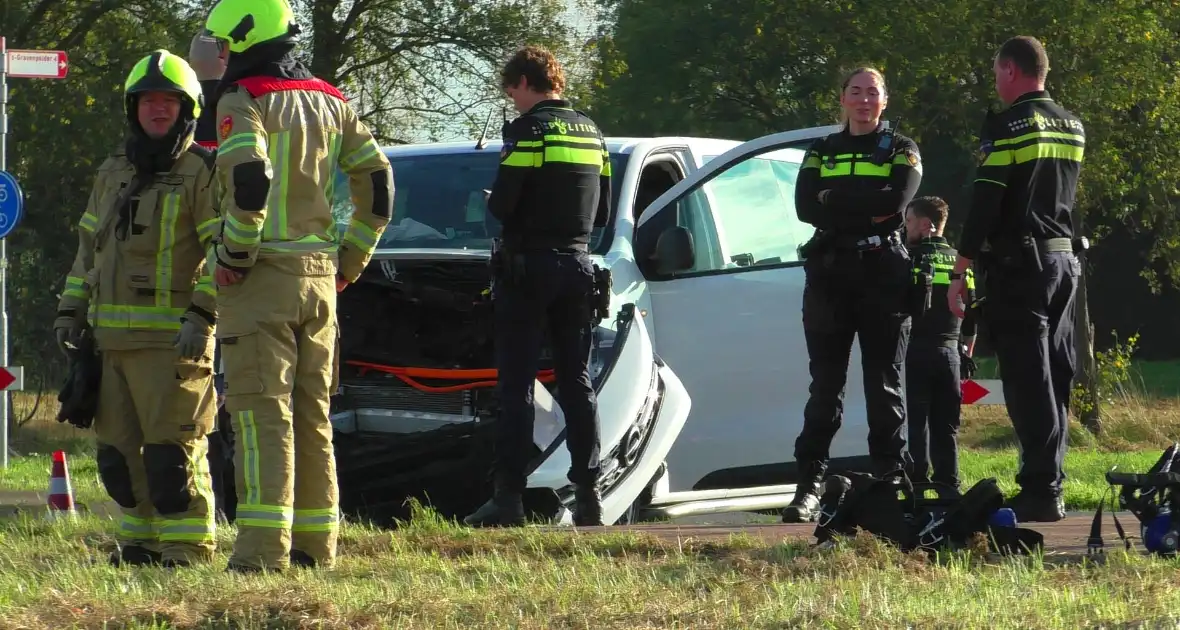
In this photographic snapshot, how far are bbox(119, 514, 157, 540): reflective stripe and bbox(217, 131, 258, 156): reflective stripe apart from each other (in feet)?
5.23

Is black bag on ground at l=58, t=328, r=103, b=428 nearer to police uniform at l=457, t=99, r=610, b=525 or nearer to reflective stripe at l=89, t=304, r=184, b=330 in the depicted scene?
reflective stripe at l=89, t=304, r=184, b=330

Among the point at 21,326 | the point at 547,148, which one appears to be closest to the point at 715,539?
the point at 547,148

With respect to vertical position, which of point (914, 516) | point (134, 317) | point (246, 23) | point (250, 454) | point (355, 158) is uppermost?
point (246, 23)

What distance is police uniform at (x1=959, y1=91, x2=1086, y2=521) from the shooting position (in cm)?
650

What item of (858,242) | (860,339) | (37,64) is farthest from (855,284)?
(37,64)

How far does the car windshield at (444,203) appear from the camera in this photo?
306 inches

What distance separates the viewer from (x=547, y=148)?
22.2 ft

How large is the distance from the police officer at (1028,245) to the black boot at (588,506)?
1.65m

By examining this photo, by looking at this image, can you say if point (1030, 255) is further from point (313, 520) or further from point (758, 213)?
point (313, 520)

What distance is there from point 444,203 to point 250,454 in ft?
9.74

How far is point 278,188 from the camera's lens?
527 cm

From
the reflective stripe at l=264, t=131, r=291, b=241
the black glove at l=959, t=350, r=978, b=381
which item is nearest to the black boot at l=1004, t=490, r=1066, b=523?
the black glove at l=959, t=350, r=978, b=381

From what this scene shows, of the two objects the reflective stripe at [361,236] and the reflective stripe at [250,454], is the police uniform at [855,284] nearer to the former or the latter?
the reflective stripe at [361,236]

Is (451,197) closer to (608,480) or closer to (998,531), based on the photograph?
(608,480)
